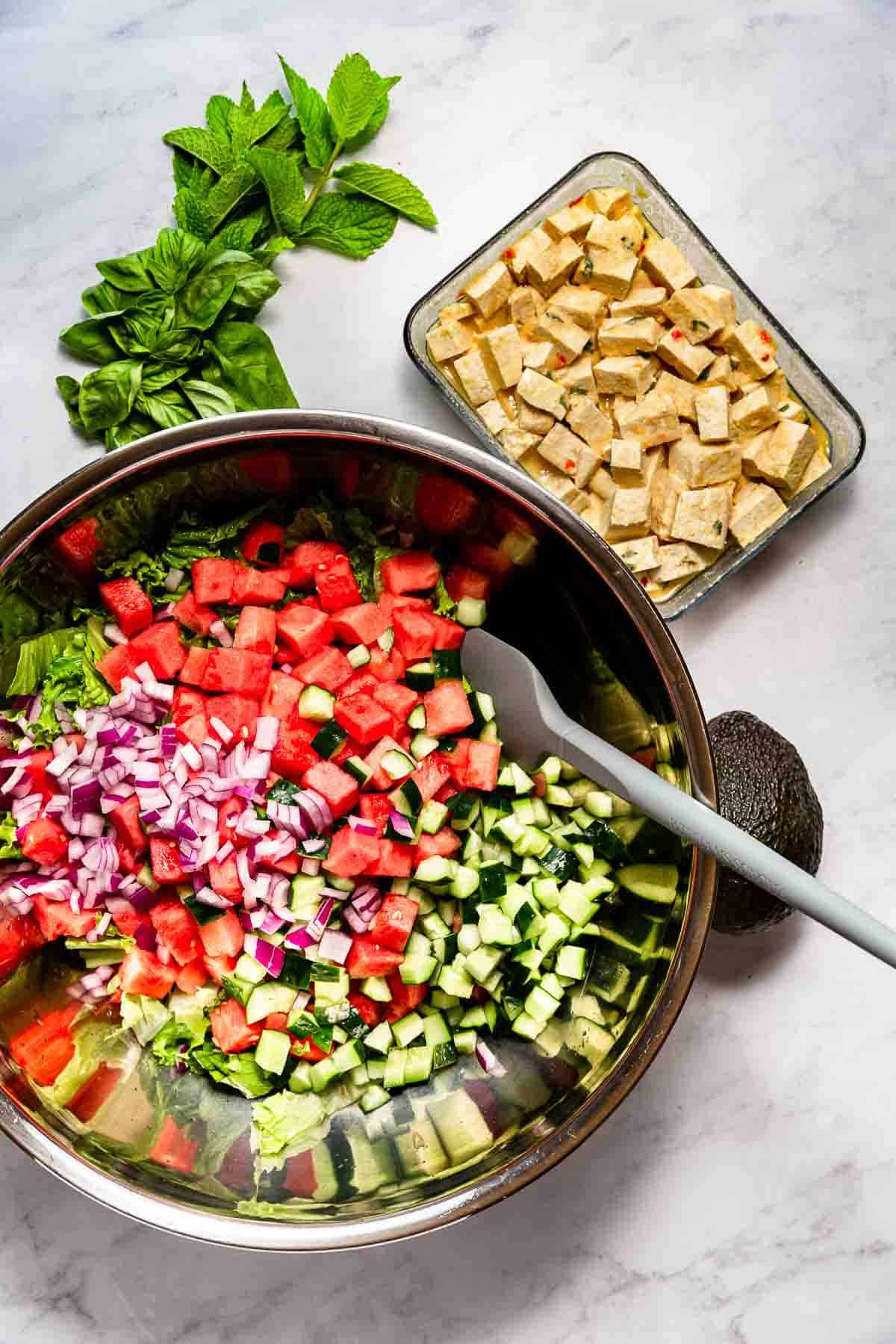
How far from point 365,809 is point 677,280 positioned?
1.28 meters

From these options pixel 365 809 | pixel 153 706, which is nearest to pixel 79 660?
pixel 153 706

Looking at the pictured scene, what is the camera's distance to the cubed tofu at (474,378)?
2.32 metres

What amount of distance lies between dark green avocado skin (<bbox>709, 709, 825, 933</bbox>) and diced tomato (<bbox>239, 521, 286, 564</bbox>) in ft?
3.04

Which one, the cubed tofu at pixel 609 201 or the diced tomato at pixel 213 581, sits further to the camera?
the cubed tofu at pixel 609 201

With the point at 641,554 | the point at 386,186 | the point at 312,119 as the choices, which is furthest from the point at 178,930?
A: the point at 312,119

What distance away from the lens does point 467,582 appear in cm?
216

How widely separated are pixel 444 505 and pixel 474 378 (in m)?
0.42

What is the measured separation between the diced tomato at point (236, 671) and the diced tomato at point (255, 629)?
0.02m

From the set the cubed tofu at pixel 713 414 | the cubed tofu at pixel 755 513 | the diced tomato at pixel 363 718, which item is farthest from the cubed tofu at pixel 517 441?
the diced tomato at pixel 363 718

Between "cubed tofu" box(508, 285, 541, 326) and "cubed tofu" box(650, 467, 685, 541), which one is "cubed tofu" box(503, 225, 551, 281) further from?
"cubed tofu" box(650, 467, 685, 541)

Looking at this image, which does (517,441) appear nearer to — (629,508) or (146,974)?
(629,508)

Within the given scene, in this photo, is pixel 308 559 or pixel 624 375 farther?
pixel 624 375

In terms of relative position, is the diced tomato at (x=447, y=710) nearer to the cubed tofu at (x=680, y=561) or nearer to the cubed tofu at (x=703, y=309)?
the cubed tofu at (x=680, y=561)

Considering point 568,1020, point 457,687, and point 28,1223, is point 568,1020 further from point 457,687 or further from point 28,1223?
point 28,1223
